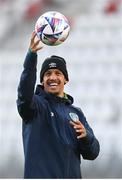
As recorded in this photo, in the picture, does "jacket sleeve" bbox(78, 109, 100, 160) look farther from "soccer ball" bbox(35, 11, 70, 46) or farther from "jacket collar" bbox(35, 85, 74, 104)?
"soccer ball" bbox(35, 11, 70, 46)

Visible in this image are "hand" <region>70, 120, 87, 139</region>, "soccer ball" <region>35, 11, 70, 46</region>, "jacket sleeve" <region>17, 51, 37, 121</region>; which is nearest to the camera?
"jacket sleeve" <region>17, 51, 37, 121</region>

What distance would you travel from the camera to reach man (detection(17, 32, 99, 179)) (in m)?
4.47

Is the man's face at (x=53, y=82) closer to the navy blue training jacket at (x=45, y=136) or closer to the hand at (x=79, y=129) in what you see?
the navy blue training jacket at (x=45, y=136)

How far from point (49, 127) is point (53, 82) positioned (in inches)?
10.3

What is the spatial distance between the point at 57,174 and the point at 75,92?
11.1m

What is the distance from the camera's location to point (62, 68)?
4.69m

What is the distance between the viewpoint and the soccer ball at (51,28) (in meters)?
4.69

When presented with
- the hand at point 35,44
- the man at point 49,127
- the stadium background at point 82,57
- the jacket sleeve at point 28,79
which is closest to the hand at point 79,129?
the man at point 49,127

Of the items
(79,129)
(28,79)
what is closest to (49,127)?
(79,129)

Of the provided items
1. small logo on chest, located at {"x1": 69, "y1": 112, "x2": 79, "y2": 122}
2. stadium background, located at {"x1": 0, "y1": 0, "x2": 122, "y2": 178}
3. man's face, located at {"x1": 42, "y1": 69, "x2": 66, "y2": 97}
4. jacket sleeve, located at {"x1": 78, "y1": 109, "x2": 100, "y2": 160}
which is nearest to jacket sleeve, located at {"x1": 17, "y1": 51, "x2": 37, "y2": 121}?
man's face, located at {"x1": 42, "y1": 69, "x2": 66, "y2": 97}

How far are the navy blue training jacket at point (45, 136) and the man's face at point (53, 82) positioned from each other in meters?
0.04

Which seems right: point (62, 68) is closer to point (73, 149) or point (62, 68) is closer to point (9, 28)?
point (73, 149)

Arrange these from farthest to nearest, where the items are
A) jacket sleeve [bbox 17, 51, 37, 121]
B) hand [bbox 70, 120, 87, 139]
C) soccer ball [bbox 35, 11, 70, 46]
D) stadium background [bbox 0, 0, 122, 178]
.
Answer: stadium background [bbox 0, 0, 122, 178] < soccer ball [bbox 35, 11, 70, 46] < hand [bbox 70, 120, 87, 139] < jacket sleeve [bbox 17, 51, 37, 121]

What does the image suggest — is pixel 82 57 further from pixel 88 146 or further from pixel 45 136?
pixel 45 136
